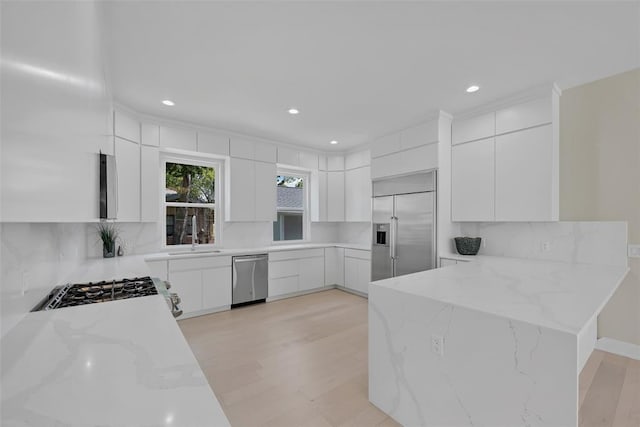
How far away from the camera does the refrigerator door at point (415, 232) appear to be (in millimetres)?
3494

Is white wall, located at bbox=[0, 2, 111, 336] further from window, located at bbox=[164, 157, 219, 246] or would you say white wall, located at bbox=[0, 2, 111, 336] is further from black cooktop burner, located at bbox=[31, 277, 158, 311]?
window, located at bbox=[164, 157, 219, 246]

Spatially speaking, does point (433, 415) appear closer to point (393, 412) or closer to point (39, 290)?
point (393, 412)

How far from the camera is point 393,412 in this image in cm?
178

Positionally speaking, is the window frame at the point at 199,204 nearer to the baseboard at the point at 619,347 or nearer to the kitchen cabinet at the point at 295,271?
the kitchen cabinet at the point at 295,271

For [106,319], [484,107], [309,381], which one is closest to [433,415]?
[309,381]

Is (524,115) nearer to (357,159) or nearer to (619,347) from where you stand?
(619,347)

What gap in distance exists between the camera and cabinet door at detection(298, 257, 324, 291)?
4625 mm

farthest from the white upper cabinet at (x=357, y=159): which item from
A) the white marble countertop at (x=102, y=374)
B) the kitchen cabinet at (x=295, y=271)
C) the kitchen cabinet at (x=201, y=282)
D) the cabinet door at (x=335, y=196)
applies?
the white marble countertop at (x=102, y=374)

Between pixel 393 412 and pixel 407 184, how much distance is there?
2.76 m

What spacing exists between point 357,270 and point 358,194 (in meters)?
1.35

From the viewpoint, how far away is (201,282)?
362cm

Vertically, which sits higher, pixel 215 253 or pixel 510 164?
pixel 510 164

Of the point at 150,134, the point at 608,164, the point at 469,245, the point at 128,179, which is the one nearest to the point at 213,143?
the point at 150,134

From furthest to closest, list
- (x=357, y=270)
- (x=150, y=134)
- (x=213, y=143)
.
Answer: (x=357, y=270) → (x=213, y=143) → (x=150, y=134)
